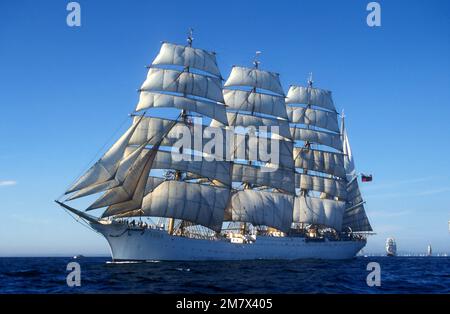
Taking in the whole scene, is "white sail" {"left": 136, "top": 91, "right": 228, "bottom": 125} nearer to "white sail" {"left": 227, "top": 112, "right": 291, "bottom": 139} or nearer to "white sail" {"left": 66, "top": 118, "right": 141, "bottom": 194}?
"white sail" {"left": 227, "top": 112, "right": 291, "bottom": 139}

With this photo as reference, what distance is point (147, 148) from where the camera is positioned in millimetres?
57281

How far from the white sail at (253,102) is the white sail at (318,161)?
10.1m

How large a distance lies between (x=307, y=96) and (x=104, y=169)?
52813 mm

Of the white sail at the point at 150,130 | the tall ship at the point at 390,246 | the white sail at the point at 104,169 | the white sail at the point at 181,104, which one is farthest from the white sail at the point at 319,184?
the tall ship at the point at 390,246

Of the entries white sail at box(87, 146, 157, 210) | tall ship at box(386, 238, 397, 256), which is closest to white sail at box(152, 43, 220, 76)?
white sail at box(87, 146, 157, 210)

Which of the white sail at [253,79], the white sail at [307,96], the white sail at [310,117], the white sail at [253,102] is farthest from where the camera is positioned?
the white sail at [307,96]

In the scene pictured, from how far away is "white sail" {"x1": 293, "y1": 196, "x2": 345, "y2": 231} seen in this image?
83.9 meters

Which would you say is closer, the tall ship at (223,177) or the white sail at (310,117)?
the tall ship at (223,177)

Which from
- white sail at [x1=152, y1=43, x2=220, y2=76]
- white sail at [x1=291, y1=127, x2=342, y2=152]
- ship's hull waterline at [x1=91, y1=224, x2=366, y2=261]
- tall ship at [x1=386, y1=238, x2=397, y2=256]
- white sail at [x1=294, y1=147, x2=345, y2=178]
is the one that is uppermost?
white sail at [x1=152, y1=43, x2=220, y2=76]

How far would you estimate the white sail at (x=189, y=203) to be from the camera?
59.6 meters

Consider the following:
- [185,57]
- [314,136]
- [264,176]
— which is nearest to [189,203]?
[264,176]

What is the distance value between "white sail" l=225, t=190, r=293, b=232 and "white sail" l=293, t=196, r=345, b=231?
683 centimetres

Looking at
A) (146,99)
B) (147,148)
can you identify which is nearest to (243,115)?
(146,99)

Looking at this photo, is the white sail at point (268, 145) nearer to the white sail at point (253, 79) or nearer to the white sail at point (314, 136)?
the white sail at point (314, 136)
